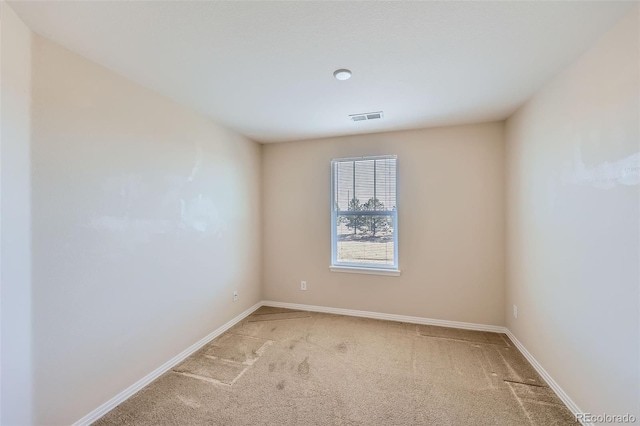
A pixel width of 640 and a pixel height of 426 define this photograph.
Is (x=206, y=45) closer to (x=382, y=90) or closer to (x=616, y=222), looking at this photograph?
(x=382, y=90)

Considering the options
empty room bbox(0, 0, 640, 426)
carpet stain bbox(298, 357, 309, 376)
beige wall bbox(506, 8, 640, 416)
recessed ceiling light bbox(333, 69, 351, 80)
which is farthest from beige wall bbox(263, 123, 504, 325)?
recessed ceiling light bbox(333, 69, 351, 80)

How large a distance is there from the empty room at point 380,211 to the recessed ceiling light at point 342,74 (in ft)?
0.06

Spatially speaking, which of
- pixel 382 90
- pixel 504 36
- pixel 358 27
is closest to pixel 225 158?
pixel 382 90

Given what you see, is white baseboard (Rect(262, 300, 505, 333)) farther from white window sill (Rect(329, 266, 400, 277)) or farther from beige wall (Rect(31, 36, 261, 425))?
beige wall (Rect(31, 36, 261, 425))

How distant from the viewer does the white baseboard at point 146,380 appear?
178 centimetres

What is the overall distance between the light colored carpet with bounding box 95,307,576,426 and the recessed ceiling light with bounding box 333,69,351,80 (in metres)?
2.42

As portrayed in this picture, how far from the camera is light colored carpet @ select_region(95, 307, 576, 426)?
1795mm

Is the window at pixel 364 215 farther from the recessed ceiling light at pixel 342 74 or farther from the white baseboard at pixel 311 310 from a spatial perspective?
the recessed ceiling light at pixel 342 74

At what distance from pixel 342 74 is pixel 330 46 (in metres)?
0.34

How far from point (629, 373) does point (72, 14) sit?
3.47 metres

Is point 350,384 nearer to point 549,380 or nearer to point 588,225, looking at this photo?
point 549,380

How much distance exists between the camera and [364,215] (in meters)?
3.60

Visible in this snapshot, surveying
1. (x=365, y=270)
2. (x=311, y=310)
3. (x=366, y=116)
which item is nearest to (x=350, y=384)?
(x=365, y=270)

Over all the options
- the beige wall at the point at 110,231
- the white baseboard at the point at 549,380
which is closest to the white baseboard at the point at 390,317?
the white baseboard at the point at 549,380
